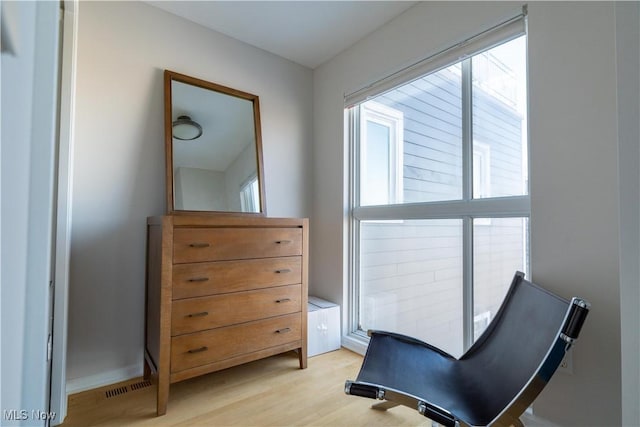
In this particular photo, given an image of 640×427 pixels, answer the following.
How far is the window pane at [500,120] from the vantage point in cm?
156

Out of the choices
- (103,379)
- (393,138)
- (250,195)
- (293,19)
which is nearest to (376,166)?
(393,138)

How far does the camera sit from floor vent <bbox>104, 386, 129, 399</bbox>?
5.52ft

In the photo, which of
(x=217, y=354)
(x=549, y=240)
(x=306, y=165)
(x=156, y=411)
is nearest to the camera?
(x=549, y=240)

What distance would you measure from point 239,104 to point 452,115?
1528 mm

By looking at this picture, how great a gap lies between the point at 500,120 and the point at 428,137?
1.45 feet

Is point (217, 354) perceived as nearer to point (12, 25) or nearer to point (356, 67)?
point (12, 25)

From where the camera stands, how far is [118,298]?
1.86 meters

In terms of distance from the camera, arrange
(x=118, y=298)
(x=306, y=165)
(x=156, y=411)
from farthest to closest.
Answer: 1. (x=306, y=165)
2. (x=118, y=298)
3. (x=156, y=411)

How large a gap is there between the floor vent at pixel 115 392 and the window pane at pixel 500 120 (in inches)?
91.2

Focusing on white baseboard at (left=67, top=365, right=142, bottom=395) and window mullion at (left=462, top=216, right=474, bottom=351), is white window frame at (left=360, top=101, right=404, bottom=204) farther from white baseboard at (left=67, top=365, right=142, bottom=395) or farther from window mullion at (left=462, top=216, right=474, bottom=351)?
white baseboard at (left=67, top=365, right=142, bottom=395)

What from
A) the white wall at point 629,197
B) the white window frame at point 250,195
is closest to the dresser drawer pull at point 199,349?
the white window frame at point 250,195

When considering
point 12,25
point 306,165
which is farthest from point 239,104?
point 12,25

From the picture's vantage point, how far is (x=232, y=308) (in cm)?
172

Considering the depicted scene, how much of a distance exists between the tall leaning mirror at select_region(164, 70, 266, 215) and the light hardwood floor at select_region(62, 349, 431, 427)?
3.51ft
